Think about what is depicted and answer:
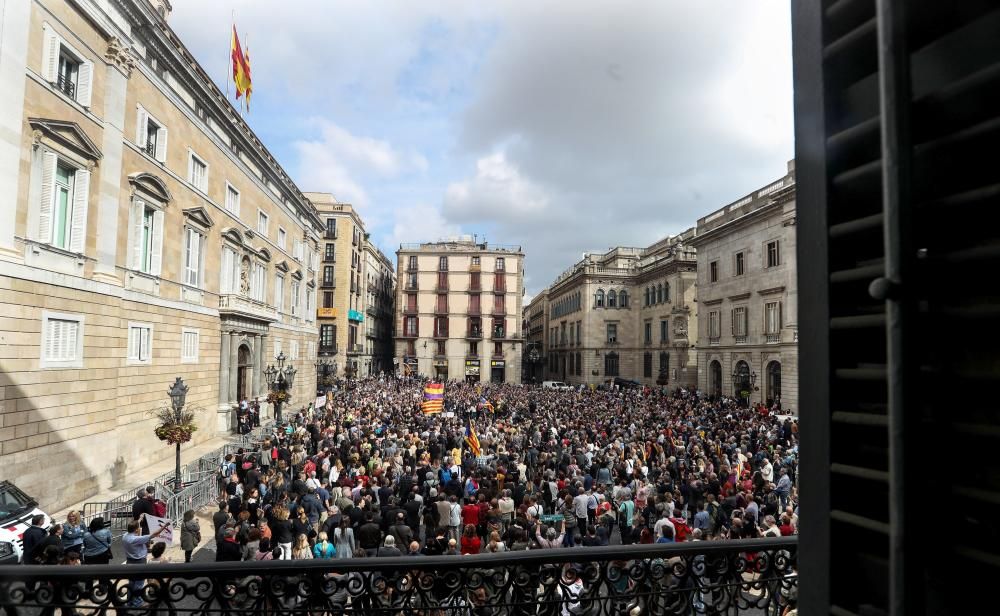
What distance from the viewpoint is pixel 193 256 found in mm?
24391

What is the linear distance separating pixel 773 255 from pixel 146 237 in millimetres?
33372

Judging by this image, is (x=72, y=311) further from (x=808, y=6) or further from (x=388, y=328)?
(x=388, y=328)

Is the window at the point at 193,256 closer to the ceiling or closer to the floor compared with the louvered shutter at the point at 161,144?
closer to the floor

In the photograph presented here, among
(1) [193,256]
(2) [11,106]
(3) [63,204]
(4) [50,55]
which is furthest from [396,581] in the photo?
(1) [193,256]

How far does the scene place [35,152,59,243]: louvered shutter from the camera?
47.6 ft

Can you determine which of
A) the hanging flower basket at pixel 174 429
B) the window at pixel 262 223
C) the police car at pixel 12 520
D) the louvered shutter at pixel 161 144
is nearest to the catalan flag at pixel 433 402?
the hanging flower basket at pixel 174 429

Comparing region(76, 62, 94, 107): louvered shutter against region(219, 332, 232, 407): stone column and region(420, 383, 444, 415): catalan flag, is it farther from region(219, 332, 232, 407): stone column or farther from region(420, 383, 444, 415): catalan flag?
region(420, 383, 444, 415): catalan flag

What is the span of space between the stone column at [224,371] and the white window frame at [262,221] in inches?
325

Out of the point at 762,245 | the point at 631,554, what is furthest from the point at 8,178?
the point at 762,245

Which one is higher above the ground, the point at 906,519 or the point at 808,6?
the point at 808,6

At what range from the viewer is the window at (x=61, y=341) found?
1459 centimetres

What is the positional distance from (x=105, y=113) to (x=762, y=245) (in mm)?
34651

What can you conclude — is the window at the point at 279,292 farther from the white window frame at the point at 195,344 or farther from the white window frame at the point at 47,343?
the white window frame at the point at 47,343

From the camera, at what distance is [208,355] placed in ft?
84.6
